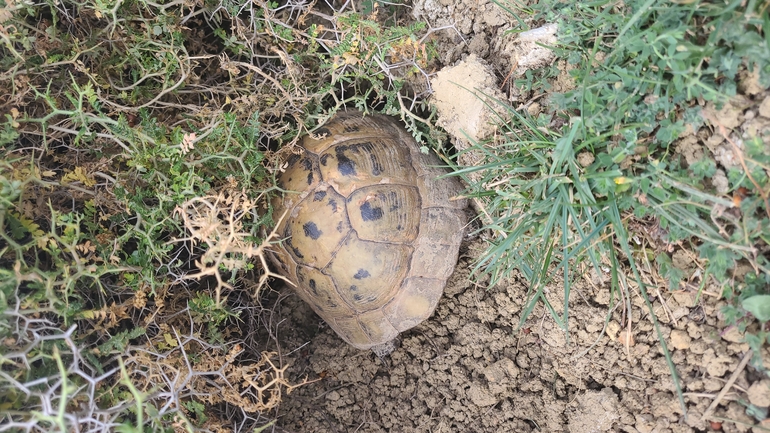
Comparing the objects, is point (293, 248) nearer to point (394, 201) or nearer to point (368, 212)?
point (368, 212)

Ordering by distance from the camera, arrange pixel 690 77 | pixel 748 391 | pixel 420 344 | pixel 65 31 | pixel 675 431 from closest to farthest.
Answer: pixel 690 77
pixel 748 391
pixel 675 431
pixel 65 31
pixel 420 344

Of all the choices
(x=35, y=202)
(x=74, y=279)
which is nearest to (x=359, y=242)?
(x=74, y=279)

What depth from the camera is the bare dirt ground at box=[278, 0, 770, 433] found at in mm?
1938

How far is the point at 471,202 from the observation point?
106 inches

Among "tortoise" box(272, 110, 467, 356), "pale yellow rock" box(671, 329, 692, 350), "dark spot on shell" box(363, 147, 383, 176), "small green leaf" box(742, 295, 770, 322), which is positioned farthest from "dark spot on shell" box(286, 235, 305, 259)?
"small green leaf" box(742, 295, 770, 322)

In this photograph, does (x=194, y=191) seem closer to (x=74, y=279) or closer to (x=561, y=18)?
(x=74, y=279)

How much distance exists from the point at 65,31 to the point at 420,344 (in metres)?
2.22

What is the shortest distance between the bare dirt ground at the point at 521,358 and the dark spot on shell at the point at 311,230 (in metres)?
0.56

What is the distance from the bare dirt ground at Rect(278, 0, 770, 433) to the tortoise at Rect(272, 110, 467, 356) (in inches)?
8.0

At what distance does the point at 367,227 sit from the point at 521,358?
36.8 inches

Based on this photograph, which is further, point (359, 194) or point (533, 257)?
point (359, 194)

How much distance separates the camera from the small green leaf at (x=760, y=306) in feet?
5.63

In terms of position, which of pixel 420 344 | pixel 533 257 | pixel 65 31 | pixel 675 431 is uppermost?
pixel 65 31

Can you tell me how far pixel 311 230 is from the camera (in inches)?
95.0
